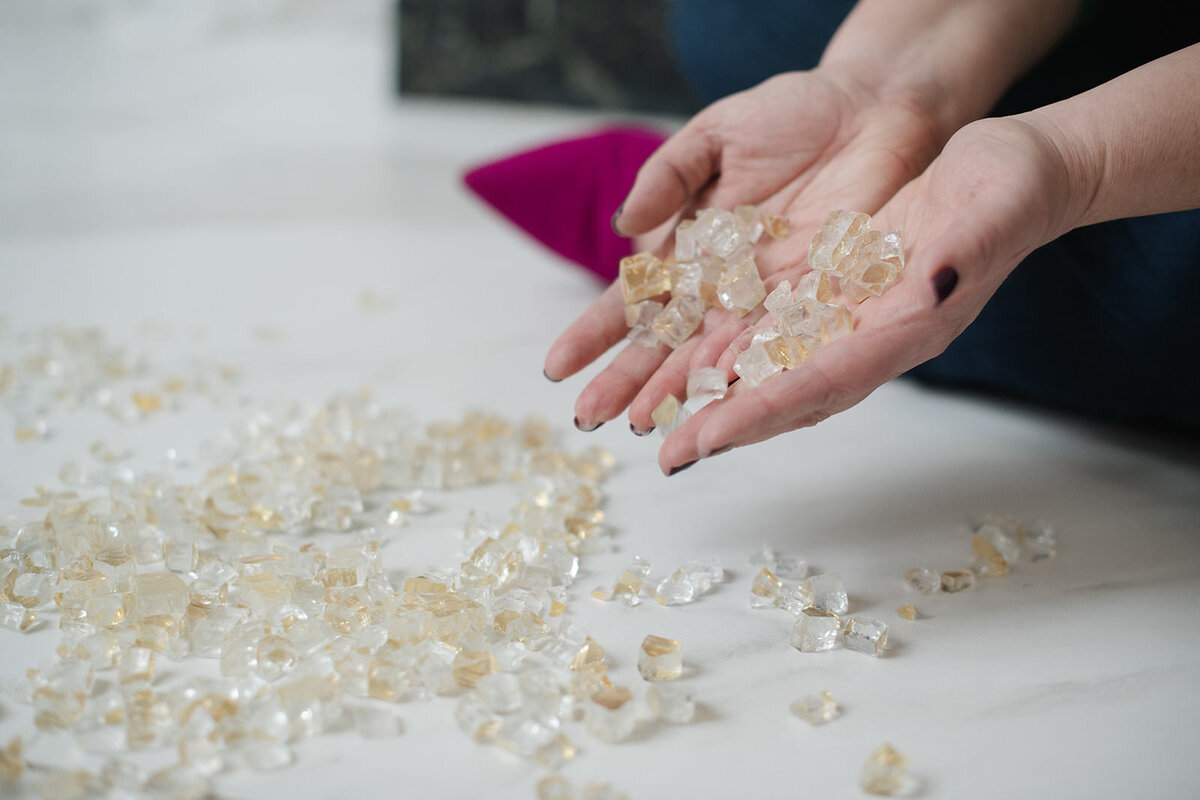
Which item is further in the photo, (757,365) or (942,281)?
(757,365)

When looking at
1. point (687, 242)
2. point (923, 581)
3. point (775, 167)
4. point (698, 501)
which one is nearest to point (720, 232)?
point (687, 242)

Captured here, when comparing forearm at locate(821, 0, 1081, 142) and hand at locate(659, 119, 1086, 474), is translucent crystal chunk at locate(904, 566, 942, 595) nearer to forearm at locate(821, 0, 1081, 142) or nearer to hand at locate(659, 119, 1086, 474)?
hand at locate(659, 119, 1086, 474)

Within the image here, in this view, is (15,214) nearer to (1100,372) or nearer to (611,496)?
(611,496)

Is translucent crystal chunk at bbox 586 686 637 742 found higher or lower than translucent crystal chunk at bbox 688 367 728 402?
lower

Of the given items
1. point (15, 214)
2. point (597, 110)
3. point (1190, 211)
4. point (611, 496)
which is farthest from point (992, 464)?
point (597, 110)

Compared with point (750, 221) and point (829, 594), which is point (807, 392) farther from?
point (750, 221)

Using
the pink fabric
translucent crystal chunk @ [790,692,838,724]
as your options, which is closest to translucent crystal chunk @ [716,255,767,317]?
translucent crystal chunk @ [790,692,838,724]

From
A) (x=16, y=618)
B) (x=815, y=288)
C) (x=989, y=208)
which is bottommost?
(x=16, y=618)
